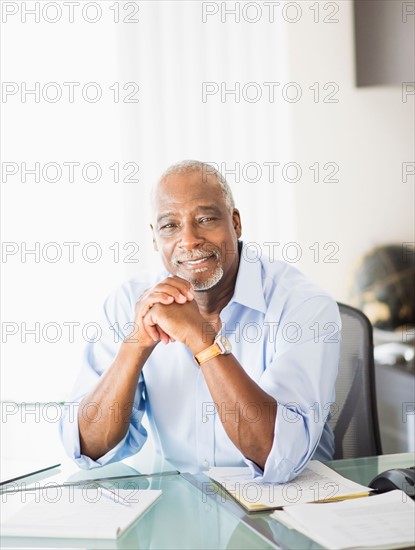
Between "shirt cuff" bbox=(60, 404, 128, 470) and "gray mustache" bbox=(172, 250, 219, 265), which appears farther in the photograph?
"gray mustache" bbox=(172, 250, 219, 265)

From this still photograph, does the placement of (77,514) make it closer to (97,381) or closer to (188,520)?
(188,520)

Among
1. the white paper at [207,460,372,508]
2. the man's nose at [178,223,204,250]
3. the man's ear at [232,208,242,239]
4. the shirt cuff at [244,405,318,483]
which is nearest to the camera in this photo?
the white paper at [207,460,372,508]

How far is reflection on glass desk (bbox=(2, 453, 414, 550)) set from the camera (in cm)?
110

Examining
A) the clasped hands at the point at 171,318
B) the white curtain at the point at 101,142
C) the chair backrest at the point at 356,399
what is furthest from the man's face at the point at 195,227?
the white curtain at the point at 101,142

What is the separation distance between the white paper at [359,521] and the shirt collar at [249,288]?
0.59 meters

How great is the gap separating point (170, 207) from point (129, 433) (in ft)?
1.70

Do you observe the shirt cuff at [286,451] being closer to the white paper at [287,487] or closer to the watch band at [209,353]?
the white paper at [287,487]

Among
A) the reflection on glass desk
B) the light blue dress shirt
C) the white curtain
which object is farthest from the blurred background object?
the reflection on glass desk

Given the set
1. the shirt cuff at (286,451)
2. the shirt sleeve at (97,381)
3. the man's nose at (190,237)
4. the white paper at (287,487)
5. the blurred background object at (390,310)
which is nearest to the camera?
the white paper at (287,487)

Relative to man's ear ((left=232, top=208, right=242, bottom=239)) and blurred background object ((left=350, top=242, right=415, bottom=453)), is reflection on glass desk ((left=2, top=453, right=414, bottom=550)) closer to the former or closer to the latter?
man's ear ((left=232, top=208, right=242, bottom=239))

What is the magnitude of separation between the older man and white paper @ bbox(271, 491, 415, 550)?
0.68 feet

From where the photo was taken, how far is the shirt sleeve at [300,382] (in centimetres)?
141

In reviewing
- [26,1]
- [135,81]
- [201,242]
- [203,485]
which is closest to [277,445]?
[203,485]

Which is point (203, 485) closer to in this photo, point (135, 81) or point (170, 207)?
point (170, 207)
